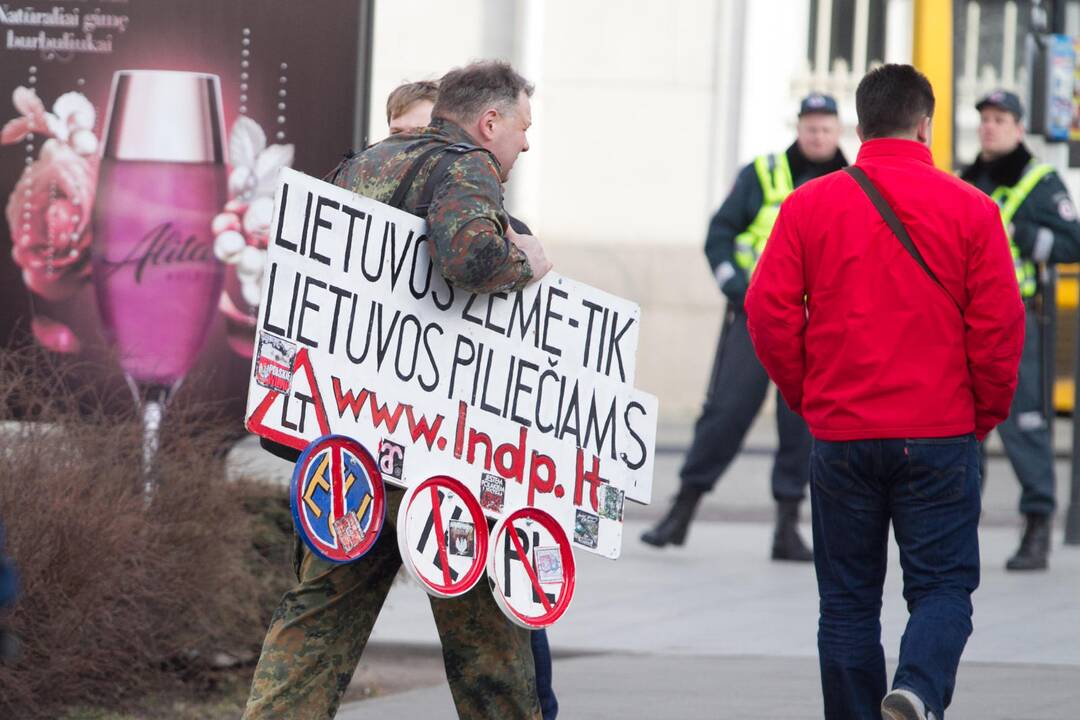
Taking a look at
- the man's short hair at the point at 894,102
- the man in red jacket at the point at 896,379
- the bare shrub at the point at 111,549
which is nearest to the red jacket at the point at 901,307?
the man in red jacket at the point at 896,379

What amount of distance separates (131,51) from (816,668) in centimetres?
308

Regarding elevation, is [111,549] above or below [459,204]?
below

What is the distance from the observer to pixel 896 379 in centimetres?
472

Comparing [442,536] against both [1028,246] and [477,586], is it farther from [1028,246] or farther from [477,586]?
[1028,246]

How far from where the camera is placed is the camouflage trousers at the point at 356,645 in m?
4.26

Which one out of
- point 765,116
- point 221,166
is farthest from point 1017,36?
point 221,166

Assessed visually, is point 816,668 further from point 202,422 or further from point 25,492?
point 25,492

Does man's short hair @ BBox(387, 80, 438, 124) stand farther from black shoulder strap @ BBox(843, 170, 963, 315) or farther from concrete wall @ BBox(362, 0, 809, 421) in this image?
concrete wall @ BBox(362, 0, 809, 421)

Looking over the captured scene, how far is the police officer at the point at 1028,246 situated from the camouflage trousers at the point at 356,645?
4.54m

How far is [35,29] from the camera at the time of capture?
674 centimetres

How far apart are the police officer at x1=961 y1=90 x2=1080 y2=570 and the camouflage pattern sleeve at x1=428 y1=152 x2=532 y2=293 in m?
4.49

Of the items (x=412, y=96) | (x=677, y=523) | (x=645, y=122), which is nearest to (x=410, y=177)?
(x=412, y=96)

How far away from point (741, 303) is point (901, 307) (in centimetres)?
384

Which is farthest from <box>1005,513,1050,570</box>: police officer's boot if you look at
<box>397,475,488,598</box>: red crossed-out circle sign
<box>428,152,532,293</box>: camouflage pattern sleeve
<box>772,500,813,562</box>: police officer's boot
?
<box>428,152,532,293</box>: camouflage pattern sleeve
